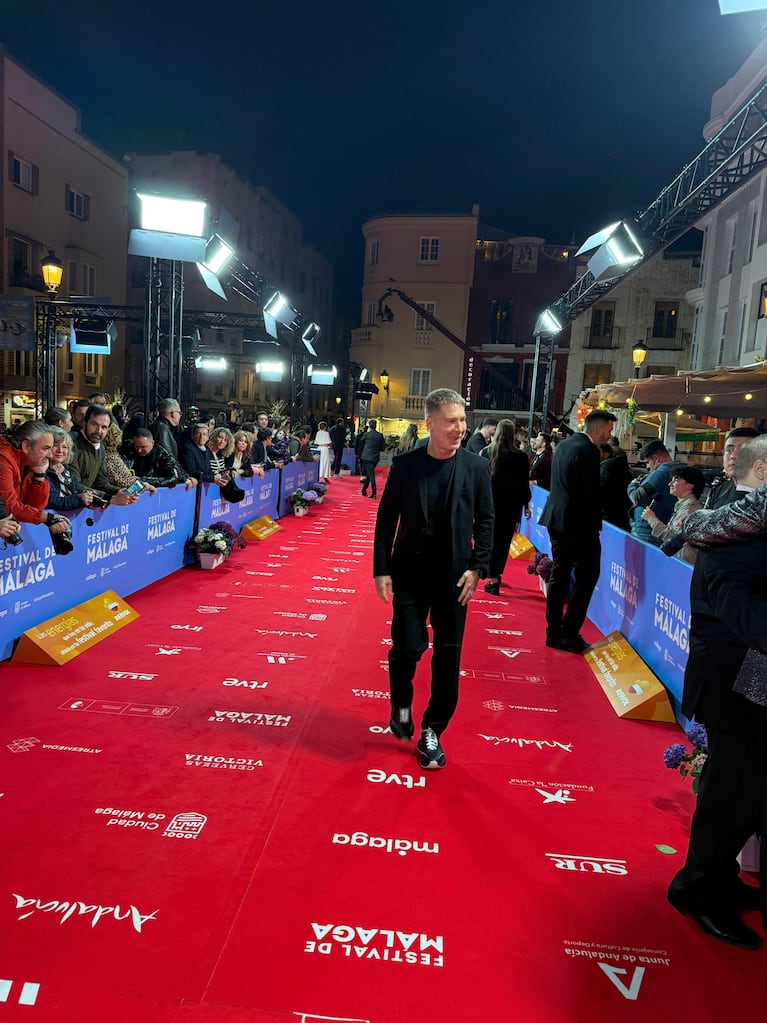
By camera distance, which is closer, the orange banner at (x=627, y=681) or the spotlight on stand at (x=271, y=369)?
the orange banner at (x=627, y=681)

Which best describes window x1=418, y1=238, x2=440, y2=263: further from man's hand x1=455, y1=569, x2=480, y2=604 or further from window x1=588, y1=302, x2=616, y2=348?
man's hand x1=455, y1=569, x2=480, y2=604

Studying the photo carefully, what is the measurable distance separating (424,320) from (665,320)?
41.3ft

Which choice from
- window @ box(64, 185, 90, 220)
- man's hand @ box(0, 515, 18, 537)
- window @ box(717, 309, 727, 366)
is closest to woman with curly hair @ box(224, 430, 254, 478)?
man's hand @ box(0, 515, 18, 537)

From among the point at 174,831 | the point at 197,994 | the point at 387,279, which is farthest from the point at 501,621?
the point at 387,279

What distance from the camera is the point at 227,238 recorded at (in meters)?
12.4

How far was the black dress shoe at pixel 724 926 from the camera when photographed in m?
2.60

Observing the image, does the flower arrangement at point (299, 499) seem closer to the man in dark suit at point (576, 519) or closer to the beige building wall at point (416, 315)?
the man in dark suit at point (576, 519)

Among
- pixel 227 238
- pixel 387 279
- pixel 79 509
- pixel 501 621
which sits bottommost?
pixel 501 621

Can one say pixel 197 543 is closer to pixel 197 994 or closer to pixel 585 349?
pixel 197 994

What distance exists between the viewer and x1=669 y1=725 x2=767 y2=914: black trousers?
8.36ft

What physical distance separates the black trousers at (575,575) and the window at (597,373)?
29018mm

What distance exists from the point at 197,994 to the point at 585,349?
3400 centimetres

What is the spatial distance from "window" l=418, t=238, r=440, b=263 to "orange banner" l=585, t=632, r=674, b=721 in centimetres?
3503

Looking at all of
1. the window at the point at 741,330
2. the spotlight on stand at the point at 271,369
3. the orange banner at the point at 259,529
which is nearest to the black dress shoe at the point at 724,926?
the orange banner at the point at 259,529
